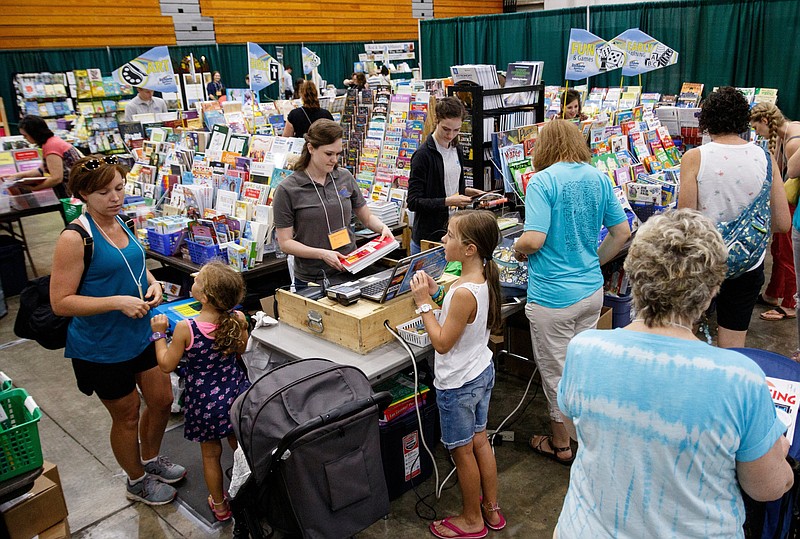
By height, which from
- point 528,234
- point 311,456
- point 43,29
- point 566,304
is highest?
point 43,29

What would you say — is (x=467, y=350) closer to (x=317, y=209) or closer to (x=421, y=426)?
(x=421, y=426)

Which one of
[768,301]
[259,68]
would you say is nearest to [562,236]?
[768,301]

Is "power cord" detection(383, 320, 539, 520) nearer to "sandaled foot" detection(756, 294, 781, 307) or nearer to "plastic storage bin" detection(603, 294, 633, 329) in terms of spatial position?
"plastic storage bin" detection(603, 294, 633, 329)

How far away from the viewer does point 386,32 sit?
19766mm

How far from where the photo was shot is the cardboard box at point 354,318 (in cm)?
277

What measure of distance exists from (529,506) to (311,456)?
141cm

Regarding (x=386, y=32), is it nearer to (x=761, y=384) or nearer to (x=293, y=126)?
(x=293, y=126)

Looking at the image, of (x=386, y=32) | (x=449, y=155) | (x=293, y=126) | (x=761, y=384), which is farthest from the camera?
(x=386, y=32)

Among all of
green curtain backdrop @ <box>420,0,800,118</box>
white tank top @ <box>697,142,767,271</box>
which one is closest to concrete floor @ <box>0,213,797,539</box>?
white tank top @ <box>697,142,767,271</box>

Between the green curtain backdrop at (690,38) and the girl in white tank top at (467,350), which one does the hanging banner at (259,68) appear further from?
the girl in white tank top at (467,350)

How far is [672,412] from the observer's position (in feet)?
4.20

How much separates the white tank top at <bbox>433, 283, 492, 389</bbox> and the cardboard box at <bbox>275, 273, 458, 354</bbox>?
33cm

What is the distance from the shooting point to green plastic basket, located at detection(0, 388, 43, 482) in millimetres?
2066

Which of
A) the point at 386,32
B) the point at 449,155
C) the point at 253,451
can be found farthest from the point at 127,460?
the point at 386,32
